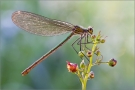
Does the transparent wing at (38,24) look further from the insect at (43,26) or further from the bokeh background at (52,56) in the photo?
the bokeh background at (52,56)

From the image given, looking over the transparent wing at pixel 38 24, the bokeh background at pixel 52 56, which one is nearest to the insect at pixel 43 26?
the transparent wing at pixel 38 24

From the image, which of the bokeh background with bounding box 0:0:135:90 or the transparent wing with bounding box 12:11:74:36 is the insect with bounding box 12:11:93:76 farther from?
the bokeh background with bounding box 0:0:135:90

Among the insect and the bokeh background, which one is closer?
the insect

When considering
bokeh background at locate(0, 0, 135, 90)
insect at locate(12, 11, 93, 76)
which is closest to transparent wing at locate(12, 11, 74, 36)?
insect at locate(12, 11, 93, 76)

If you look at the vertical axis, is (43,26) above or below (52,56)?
above

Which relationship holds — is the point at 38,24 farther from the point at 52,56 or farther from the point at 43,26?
the point at 52,56

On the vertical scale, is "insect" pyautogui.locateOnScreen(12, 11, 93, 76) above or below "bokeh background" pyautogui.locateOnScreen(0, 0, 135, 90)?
above

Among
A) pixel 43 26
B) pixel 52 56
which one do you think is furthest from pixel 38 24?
pixel 52 56
